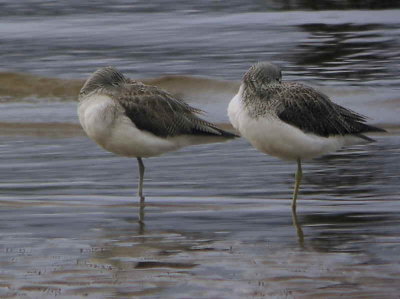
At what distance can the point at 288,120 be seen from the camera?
878 cm

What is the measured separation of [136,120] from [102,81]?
517 millimetres

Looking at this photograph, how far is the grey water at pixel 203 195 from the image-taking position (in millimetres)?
6543

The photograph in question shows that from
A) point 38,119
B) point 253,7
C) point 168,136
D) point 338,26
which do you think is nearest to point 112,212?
point 168,136

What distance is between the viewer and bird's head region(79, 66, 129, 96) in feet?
31.1

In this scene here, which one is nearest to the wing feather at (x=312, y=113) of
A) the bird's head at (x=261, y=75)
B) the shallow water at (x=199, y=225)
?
the bird's head at (x=261, y=75)

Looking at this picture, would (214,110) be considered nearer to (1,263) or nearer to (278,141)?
(278,141)

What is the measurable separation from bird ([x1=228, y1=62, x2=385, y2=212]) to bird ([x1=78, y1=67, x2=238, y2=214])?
0.68 meters

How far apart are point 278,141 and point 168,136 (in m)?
1.26

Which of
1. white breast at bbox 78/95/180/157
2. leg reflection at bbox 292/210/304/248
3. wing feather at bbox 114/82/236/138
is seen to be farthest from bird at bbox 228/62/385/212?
white breast at bbox 78/95/180/157

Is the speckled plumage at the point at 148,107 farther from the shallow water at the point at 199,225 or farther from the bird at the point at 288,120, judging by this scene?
the bird at the point at 288,120

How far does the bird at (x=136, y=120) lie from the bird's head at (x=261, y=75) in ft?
2.13

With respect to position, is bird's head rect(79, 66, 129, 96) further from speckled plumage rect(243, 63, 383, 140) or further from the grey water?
speckled plumage rect(243, 63, 383, 140)

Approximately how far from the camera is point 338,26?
66.1 feet

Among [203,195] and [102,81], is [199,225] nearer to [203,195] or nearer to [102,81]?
[203,195]
